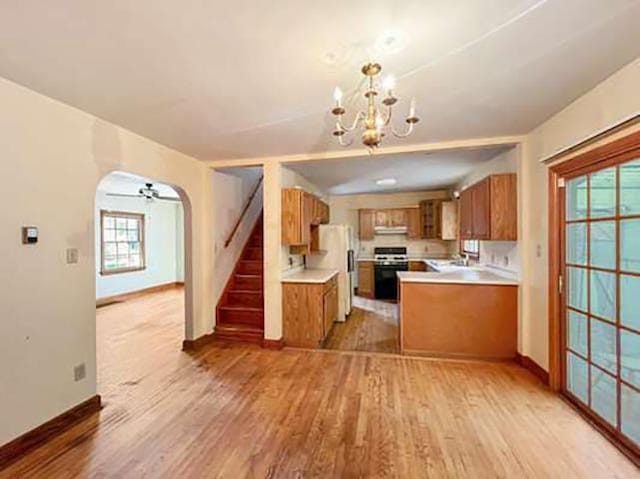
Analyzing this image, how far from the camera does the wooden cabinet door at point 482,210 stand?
3.99 metres

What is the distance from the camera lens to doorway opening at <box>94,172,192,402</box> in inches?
164

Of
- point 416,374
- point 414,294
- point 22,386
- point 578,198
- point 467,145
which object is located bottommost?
point 416,374

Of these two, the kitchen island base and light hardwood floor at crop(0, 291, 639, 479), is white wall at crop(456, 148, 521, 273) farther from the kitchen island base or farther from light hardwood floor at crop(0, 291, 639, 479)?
light hardwood floor at crop(0, 291, 639, 479)

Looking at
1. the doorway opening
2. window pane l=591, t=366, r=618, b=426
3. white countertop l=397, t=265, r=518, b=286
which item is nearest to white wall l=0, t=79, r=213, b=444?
the doorway opening

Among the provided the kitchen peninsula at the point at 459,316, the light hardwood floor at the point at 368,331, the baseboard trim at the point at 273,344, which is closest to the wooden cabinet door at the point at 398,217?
the light hardwood floor at the point at 368,331

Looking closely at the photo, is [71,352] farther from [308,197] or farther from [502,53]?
[502,53]

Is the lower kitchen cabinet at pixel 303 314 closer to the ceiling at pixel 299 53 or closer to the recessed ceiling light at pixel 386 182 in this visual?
the ceiling at pixel 299 53

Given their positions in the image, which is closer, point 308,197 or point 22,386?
point 22,386

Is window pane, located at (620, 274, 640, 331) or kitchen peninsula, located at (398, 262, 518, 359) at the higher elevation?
window pane, located at (620, 274, 640, 331)

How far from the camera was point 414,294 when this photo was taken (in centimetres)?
418

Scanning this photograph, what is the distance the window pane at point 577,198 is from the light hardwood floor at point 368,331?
2472 millimetres

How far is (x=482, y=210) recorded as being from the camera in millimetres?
4172

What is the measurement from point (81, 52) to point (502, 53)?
95.3 inches

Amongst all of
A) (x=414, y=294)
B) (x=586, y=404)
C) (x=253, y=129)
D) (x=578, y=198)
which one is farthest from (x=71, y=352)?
(x=578, y=198)
